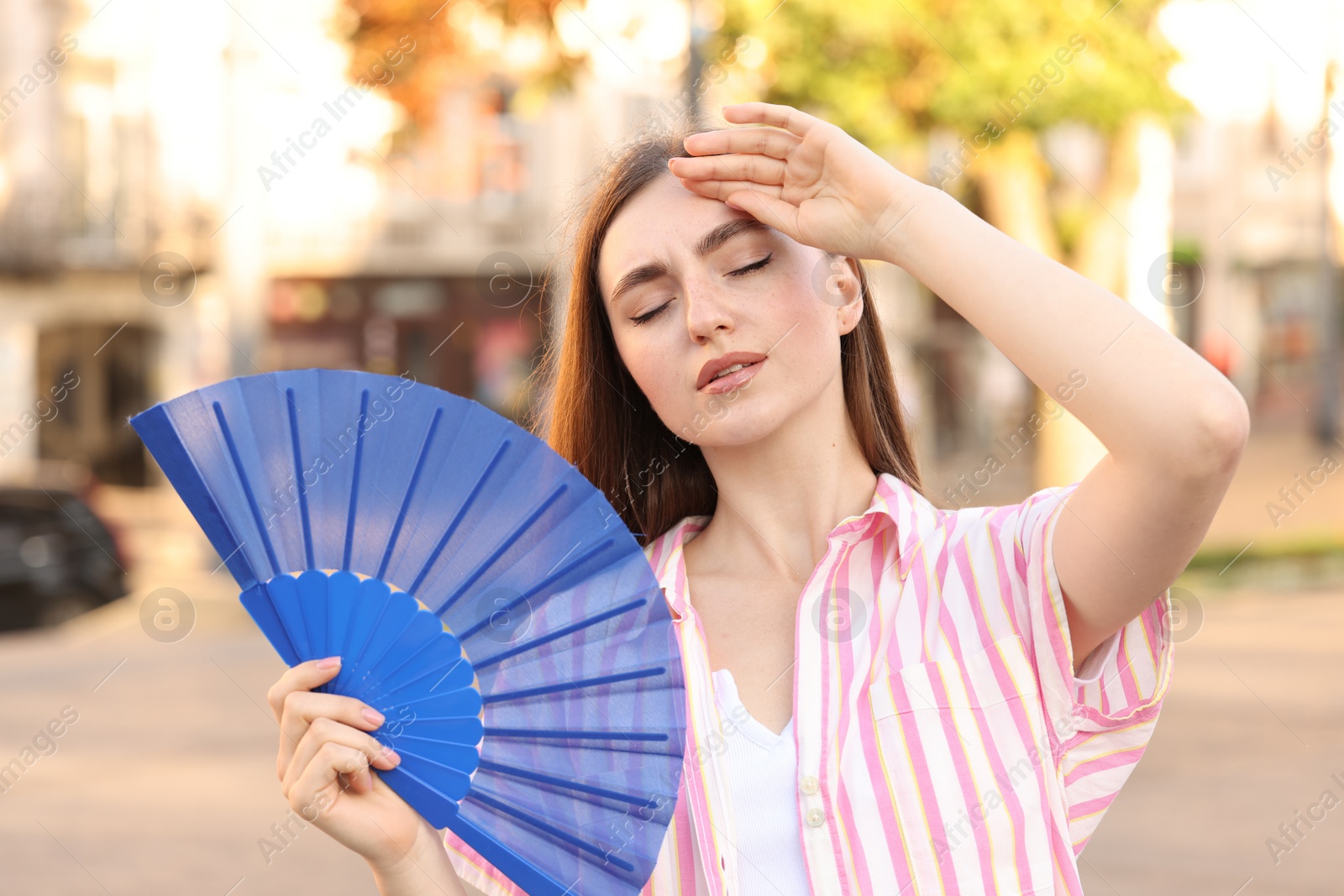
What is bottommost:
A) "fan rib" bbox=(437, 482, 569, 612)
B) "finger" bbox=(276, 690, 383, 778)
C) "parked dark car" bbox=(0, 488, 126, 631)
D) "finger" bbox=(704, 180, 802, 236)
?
"finger" bbox=(276, 690, 383, 778)

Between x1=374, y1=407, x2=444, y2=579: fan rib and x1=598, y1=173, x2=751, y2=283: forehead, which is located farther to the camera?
x1=598, y1=173, x2=751, y2=283: forehead

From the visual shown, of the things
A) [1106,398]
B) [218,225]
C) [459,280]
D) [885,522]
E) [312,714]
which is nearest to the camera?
[1106,398]

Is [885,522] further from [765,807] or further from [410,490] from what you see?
[410,490]

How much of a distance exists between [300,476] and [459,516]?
6.7 inches

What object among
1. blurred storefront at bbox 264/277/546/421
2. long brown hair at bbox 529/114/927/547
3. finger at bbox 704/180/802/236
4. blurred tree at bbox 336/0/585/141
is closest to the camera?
finger at bbox 704/180/802/236

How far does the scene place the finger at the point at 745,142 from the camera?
1.52 m

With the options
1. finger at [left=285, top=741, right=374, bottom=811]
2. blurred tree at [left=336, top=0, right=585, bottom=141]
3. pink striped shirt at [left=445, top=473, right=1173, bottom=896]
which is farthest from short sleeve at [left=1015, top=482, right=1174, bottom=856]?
blurred tree at [left=336, top=0, right=585, bottom=141]

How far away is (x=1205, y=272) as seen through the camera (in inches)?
1115

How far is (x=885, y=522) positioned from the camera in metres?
1.61

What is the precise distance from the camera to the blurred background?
5.48m

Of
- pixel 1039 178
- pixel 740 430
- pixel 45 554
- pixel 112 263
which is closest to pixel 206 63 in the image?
pixel 112 263

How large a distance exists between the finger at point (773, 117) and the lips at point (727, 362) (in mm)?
248

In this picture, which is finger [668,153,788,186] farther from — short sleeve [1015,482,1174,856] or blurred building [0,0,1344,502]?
blurred building [0,0,1344,502]

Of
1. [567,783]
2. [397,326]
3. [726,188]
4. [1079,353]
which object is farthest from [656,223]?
[397,326]
